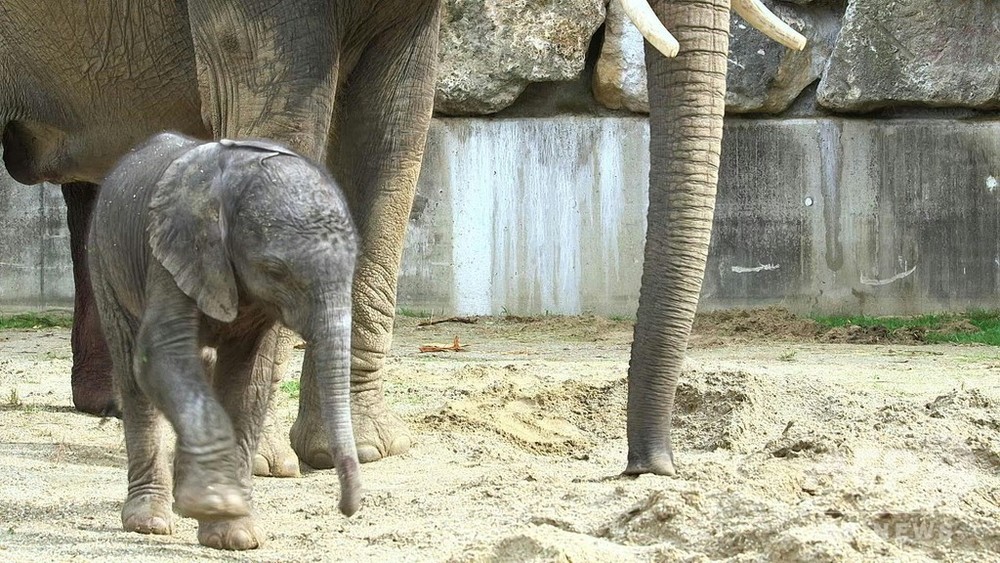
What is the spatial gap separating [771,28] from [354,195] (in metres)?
1.90

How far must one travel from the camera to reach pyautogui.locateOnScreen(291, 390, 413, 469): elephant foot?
5.54 metres

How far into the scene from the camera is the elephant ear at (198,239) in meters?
3.51

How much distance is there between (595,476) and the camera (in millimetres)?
4945

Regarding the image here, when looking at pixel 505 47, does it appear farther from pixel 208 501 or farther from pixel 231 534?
pixel 208 501

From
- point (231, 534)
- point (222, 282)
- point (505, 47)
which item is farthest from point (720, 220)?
point (222, 282)

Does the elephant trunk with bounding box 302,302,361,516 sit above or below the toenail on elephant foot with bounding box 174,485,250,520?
above

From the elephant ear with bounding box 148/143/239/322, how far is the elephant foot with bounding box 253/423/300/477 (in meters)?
1.71

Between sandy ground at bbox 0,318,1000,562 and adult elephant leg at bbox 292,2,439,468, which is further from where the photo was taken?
adult elephant leg at bbox 292,2,439,468

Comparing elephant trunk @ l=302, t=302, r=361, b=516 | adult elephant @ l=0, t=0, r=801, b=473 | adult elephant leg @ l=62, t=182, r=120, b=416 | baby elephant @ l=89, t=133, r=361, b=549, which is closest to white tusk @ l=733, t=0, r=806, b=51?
adult elephant @ l=0, t=0, r=801, b=473

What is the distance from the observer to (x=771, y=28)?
4.55 meters

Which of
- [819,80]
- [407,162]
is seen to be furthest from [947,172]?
[407,162]

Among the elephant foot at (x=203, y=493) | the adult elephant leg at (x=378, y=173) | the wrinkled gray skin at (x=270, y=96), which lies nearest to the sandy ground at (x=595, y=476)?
the elephant foot at (x=203, y=493)

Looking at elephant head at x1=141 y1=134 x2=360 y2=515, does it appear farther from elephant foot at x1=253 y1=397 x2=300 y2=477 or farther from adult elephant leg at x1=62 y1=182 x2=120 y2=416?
adult elephant leg at x1=62 y1=182 x2=120 y2=416

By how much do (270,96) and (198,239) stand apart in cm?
157
